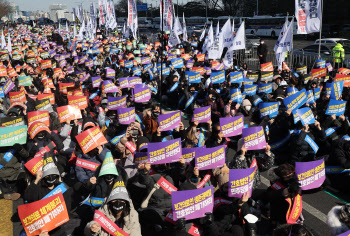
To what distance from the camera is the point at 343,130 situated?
25.2ft

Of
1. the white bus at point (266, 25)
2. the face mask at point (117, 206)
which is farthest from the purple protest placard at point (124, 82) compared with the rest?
the white bus at point (266, 25)

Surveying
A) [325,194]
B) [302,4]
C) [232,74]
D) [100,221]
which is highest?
[302,4]

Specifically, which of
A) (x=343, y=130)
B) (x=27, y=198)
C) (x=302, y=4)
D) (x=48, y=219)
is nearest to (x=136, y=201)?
(x=27, y=198)

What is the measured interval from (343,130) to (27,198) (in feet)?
20.6

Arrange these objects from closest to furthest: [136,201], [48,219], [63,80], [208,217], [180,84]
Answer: [48,219] → [208,217] → [136,201] → [180,84] → [63,80]

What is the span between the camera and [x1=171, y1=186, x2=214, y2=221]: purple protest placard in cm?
461

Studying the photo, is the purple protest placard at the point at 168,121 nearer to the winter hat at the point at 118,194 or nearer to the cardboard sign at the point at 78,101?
the cardboard sign at the point at 78,101

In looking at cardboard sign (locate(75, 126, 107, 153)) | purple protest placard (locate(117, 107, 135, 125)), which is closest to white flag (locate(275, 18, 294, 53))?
purple protest placard (locate(117, 107, 135, 125))

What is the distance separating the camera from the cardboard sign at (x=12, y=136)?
22.6 feet

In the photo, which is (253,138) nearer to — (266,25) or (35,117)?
(35,117)

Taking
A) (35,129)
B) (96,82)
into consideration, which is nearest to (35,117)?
(35,129)

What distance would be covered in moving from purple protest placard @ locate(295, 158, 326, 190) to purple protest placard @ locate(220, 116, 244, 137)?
2161 millimetres

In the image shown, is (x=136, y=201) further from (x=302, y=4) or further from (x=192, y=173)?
(x=302, y=4)

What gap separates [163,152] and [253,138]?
1706 mm
